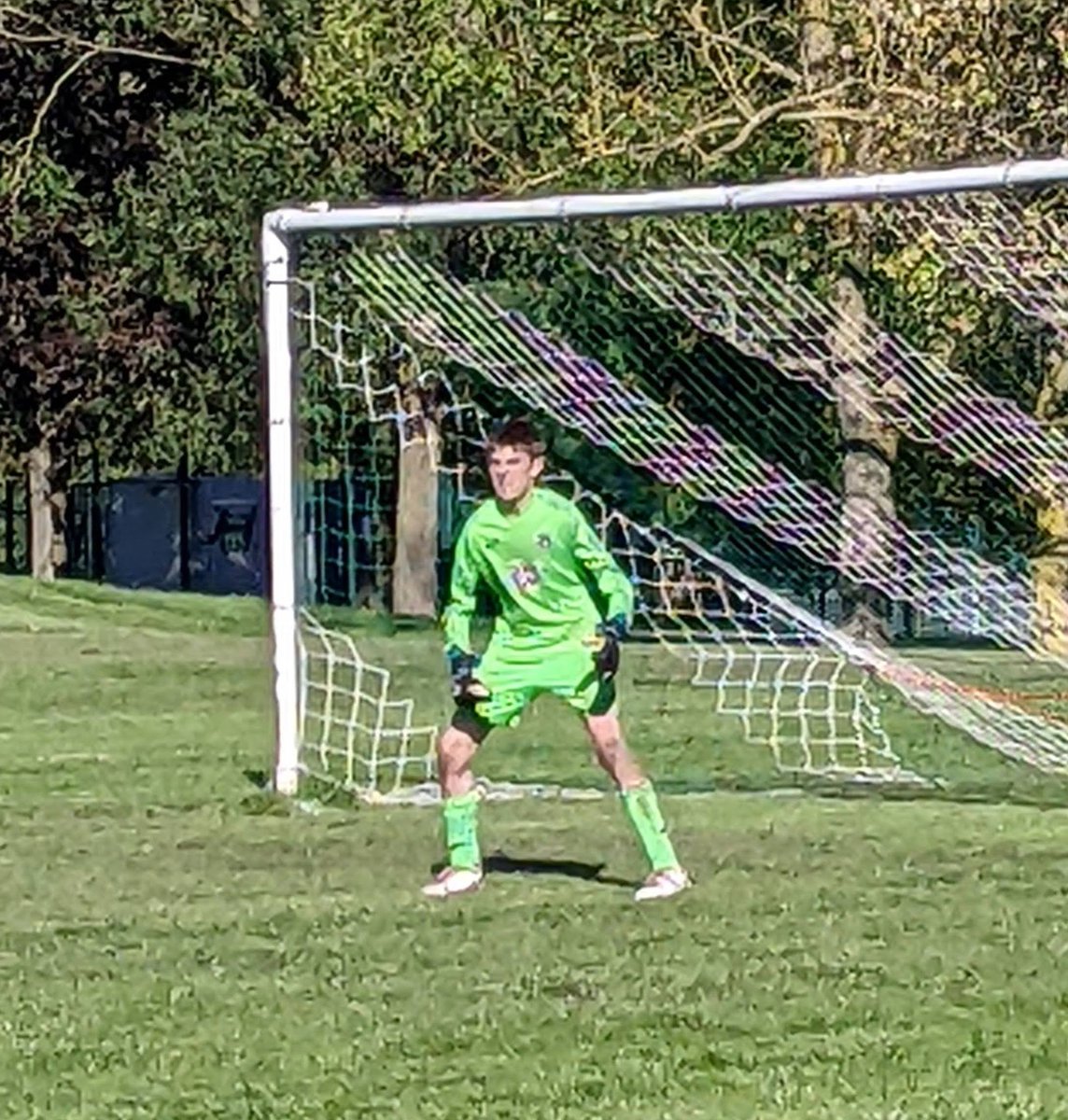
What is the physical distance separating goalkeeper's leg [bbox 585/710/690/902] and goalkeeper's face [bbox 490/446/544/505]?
80 cm

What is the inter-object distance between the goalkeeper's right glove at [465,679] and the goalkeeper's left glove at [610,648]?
0.41 metres

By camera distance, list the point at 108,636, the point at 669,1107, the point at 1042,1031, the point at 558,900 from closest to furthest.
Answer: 1. the point at 669,1107
2. the point at 1042,1031
3. the point at 558,900
4. the point at 108,636

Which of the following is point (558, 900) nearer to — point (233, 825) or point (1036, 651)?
point (233, 825)

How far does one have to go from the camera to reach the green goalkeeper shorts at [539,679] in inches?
404

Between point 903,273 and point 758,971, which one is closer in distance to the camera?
point 758,971

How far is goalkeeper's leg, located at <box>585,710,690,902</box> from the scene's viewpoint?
33.6 feet

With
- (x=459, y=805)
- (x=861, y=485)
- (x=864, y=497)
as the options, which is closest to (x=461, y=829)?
(x=459, y=805)

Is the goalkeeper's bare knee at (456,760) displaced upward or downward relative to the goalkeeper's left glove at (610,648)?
downward

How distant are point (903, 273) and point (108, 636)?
31.7 feet

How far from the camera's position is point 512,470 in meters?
10.1

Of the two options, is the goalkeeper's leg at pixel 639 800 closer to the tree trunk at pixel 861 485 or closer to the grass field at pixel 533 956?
the grass field at pixel 533 956

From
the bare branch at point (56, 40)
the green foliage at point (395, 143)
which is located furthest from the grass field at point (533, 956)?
the bare branch at point (56, 40)

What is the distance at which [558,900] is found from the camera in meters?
10.2

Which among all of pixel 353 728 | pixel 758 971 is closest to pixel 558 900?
pixel 758 971
